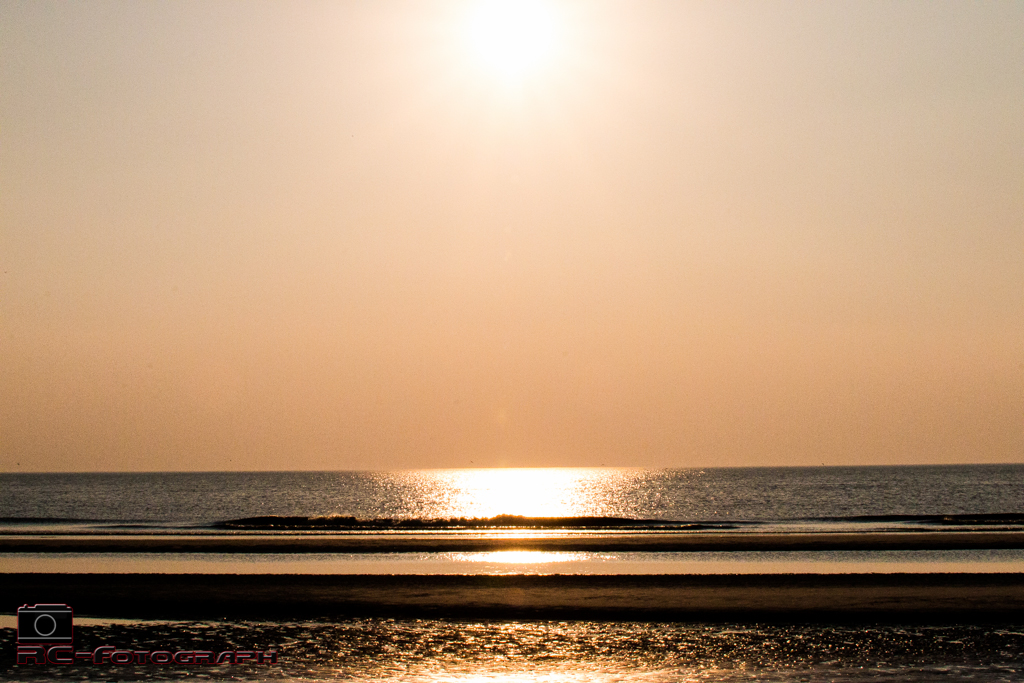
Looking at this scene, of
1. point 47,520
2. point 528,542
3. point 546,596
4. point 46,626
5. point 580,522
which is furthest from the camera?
point 47,520

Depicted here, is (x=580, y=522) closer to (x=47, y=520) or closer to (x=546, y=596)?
(x=47, y=520)

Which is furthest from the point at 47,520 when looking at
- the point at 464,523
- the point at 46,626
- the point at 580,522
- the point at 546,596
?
the point at 46,626

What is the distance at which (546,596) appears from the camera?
27891 mm

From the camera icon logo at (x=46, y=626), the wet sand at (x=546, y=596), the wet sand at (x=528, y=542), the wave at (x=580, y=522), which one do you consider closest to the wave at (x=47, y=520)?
the wave at (x=580, y=522)

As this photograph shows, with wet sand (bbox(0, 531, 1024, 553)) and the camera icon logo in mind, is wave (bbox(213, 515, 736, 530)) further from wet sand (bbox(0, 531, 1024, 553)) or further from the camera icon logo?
the camera icon logo

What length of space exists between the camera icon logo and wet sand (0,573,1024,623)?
3.83 m

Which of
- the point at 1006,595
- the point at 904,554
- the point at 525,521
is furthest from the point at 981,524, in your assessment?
the point at 1006,595

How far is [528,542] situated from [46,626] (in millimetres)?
32994

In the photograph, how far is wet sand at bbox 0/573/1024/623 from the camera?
25062 millimetres

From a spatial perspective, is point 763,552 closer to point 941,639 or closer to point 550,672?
point 941,639

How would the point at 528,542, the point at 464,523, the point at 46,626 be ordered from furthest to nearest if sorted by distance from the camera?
the point at 464,523 → the point at 528,542 → the point at 46,626

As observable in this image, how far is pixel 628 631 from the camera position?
22766mm

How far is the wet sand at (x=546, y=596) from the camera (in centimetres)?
2506

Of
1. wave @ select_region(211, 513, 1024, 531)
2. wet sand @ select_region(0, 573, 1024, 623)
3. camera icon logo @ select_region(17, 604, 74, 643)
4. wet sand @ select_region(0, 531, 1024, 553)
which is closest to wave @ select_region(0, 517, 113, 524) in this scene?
wave @ select_region(211, 513, 1024, 531)
